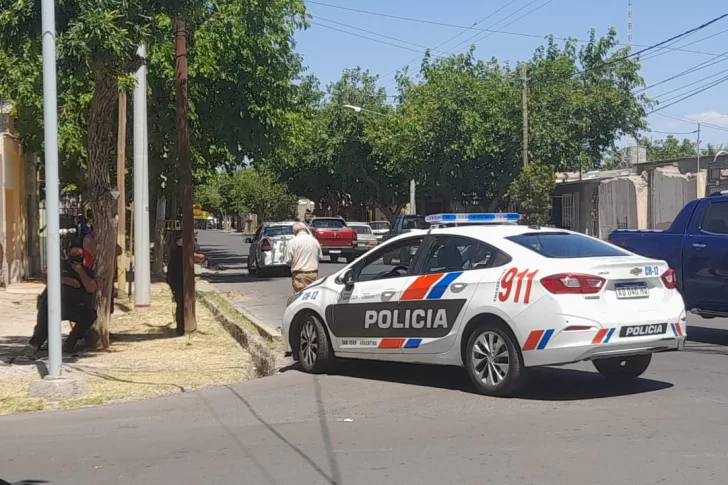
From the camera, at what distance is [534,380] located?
952 centimetres

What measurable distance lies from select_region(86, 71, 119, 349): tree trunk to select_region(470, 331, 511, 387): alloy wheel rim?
20.5 feet

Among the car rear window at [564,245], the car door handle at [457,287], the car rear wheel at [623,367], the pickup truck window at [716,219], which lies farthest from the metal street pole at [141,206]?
the car rear wheel at [623,367]

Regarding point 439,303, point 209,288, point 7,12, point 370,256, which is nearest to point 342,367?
point 370,256

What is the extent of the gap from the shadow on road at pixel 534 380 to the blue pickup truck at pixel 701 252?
2947mm

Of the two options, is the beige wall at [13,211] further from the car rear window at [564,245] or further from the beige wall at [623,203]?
the beige wall at [623,203]

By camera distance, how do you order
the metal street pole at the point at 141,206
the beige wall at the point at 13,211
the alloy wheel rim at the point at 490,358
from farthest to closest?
the beige wall at the point at 13,211, the metal street pole at the point at 141,206, the alloy wheel rim at the point at 490,358

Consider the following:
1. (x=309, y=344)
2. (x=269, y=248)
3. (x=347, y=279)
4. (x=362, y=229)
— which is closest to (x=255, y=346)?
(x=309, y=344)

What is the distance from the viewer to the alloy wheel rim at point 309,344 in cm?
1070

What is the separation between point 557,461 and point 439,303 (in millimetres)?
2999

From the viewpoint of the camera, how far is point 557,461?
6363 millimetres

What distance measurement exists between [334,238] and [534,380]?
26844 mm

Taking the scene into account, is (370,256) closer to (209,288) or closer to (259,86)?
(209,288)

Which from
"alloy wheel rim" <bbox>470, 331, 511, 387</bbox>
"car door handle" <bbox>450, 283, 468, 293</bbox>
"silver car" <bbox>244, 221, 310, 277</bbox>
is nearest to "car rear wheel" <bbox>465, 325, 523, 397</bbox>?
"alloy wheel rim" <bbox>470, 331, 511, 387</bbox>

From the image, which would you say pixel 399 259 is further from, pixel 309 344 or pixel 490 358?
pixel 490 358
